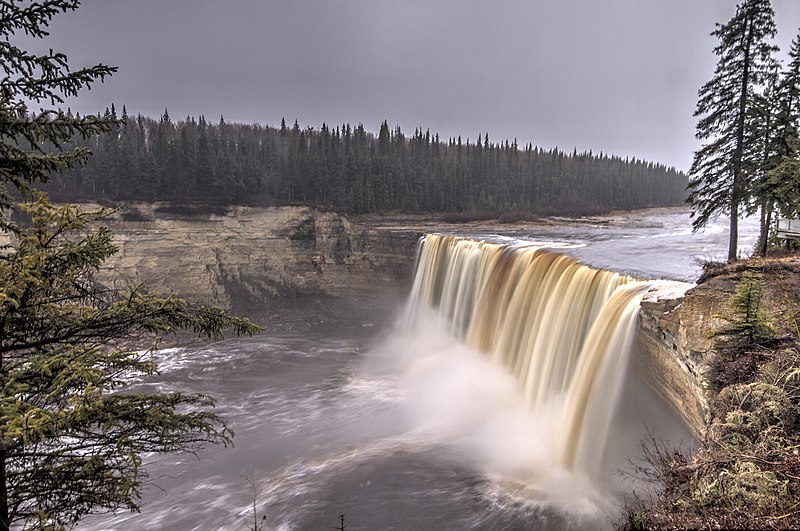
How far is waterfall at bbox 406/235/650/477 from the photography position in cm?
1134

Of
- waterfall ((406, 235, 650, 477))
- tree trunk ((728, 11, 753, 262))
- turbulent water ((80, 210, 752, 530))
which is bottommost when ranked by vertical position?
turbulent water ((80, 210, 752, 530))

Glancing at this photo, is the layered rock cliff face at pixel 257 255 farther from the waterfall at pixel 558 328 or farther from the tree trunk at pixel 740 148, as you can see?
the tree trunk at pixel 740 148

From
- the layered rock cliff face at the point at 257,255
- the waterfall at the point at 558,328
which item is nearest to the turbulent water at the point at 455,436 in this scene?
the waterfall at the point at 558,328

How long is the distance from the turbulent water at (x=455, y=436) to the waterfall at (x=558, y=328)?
6cm

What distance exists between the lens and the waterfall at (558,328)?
447 inches

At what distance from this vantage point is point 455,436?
1500 centimetres

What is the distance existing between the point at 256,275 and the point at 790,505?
41189 millimetres

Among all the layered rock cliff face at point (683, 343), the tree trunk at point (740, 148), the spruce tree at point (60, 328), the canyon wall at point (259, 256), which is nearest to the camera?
the spruce tree at point (60, 328)

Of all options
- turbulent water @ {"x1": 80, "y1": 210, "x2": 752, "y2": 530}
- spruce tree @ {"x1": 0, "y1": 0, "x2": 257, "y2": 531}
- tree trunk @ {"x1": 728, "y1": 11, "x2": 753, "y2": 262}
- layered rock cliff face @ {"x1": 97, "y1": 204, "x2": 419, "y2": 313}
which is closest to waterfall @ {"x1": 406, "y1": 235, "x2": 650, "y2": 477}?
turbulent water @ {"x1": 80, "y1": 210, "x2": 752, "y2": 530}

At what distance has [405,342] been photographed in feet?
97.0

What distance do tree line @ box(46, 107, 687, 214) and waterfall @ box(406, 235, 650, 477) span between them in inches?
809

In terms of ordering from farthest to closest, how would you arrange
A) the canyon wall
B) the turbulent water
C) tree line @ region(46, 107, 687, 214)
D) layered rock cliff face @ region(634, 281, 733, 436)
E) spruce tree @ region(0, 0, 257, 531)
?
1. tree line @ region(46, 107, 687, 214)
2. the canyon wall
3. the turbulent water
4. layered rock cliff face @ region(634, 281, 733, 436)
5. spruce tree @ region(0, 0, 257, 531)

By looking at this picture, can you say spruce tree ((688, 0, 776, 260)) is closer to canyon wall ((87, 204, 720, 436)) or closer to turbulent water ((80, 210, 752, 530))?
turbulent water ((80, 210, 752, 530))

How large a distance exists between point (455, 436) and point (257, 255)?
31.6 m
